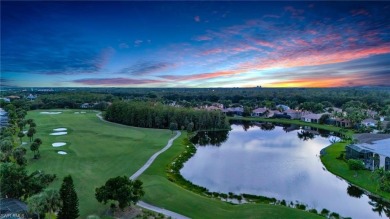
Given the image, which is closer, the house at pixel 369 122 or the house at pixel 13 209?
the house at pixel 13 209

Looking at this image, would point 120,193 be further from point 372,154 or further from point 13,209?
point 372,154

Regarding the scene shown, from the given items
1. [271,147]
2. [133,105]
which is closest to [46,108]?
[133,105]

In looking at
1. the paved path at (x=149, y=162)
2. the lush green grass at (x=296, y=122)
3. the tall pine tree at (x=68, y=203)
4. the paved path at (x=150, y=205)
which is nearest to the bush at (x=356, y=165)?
the paved path at (x=150, y=205)

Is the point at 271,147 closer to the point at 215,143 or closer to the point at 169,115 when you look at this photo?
the point at 215,143

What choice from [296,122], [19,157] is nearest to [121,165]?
[19,157]

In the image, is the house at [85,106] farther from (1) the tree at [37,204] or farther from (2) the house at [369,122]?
(1) the tree at [37,204]

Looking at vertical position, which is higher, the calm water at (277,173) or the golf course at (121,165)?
the golf course at (121,165)

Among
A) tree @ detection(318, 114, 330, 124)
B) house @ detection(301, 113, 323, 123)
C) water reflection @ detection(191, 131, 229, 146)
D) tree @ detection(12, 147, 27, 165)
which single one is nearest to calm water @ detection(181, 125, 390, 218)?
water reflection @ detection(191, 131, 229, 146)

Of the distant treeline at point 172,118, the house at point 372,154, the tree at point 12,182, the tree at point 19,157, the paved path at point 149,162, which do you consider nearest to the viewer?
the tree at point 12,182
